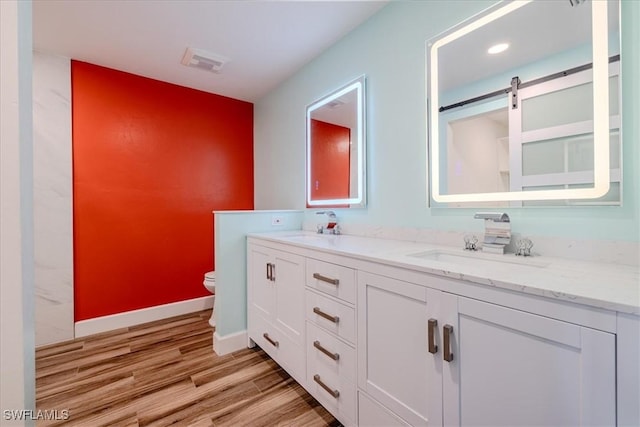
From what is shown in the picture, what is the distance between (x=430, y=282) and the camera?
2.97ft

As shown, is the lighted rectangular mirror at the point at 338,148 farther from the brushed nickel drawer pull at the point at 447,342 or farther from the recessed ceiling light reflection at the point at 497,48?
the brushed nickel drawer pull at the point at 447,342

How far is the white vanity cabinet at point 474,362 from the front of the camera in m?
0.62

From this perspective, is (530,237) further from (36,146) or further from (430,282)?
(36,146)

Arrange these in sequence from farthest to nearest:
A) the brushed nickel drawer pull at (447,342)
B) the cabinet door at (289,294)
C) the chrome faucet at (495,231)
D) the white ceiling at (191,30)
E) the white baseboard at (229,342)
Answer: the white baseboard at (229,342) → the white ceiling at (191,30) → the cabinet door at (289,294) → the chrome faucet at (495,231) → the brushed nickel drawer pull at (447,342)

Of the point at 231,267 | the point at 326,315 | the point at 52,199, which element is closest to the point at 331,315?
the point at 326,315

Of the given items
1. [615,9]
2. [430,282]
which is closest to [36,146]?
[430,282]

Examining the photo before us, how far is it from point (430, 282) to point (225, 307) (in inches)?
67.0

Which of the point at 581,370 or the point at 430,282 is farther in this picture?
the point at 430,282

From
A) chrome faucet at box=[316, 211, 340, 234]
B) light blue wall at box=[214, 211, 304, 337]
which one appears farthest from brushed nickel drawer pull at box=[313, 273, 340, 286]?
light blue wall at box=[214, 211, 304, 337]

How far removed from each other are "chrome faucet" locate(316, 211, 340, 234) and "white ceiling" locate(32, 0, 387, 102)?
1362 millimetres

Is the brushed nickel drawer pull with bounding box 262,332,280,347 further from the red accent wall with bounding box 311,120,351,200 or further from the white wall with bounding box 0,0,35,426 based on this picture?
the white wall with bounding box 0,0,35,426

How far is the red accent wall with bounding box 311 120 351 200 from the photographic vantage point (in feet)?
6.81

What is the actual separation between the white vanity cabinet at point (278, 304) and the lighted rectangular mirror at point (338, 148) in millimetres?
668

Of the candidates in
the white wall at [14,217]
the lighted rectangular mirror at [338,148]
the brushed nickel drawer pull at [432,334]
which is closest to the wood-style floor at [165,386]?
the brushed nickel drawer pull at [432,334]
